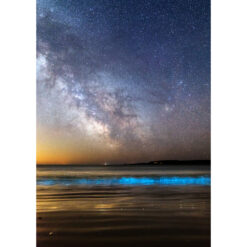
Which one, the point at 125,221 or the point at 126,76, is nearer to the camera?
the point at 125,221

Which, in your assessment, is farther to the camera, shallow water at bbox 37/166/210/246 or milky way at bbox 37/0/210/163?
milky way at bbox 37/0/210/163

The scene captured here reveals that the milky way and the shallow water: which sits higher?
the milky way

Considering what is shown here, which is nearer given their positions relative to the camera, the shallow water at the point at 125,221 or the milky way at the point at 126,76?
the shallow water at the point at 125,221

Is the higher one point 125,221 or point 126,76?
point 126,76

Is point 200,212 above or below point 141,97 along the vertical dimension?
below

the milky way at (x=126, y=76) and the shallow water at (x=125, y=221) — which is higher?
the milky way at (x=126, y=76)

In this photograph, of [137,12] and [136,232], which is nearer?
[136,232]
